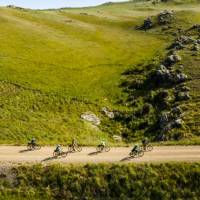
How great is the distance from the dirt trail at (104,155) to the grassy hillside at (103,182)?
6.83 ft

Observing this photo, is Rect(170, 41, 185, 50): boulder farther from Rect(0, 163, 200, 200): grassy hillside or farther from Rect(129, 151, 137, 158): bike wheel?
Rect(0, 163, 200, 200): grassy hillside

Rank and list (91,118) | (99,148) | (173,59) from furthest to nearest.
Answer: (173,59) < (91,118) < (99,148)

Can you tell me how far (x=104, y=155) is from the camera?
59031 mm

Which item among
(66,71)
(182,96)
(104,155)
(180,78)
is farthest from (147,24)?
(104,155)

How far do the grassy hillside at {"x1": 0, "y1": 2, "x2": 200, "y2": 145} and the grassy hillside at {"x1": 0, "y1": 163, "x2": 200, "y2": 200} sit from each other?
14.1m

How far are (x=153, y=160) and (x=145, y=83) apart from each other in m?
48.3

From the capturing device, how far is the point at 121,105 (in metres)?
94.1

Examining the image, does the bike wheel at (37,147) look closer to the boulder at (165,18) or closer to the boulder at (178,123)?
the boulder at (178,123)

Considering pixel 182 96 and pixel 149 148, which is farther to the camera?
pixel 182 96

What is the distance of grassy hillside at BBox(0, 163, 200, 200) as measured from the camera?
52281 mm

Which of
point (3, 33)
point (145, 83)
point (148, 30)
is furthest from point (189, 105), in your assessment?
point (148, 30)

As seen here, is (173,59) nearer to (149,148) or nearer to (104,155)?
(149,148)

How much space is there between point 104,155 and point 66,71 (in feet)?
170

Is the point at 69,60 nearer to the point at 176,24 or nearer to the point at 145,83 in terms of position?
the point at 145,83
